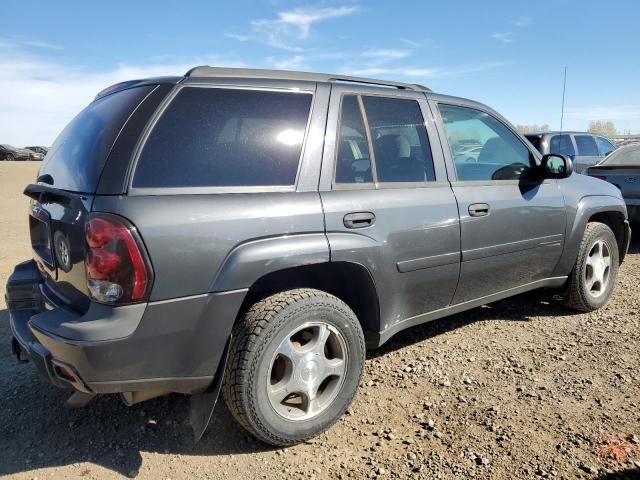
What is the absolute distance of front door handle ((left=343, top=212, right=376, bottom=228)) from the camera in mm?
2666

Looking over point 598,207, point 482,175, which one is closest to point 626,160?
point 598,207

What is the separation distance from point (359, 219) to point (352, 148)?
0.44 m

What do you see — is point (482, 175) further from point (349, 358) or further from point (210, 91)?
point (210, 91)

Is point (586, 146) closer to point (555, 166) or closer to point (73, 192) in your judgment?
point (555, 166)

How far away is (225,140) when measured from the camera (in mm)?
2387

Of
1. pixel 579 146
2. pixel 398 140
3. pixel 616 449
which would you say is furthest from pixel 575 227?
Result: pixel 579 146

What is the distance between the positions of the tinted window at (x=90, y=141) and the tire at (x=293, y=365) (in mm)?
985

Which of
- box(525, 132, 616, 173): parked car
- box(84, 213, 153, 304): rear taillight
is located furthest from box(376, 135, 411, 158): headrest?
→ box(525, 132, 616, 173): parked car

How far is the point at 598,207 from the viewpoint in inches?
169

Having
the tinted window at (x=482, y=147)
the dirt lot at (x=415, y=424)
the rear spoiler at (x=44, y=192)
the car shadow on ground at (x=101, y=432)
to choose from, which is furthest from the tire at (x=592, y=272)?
the rear spoiler at (x=44, y=192)

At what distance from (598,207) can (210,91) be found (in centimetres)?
351

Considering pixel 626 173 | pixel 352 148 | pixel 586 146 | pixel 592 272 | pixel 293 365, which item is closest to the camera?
pixel 293 365

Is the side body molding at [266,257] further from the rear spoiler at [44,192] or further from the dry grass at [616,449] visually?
the dry grass at [616,449]

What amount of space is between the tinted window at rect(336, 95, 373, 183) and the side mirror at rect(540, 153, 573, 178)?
169cm
